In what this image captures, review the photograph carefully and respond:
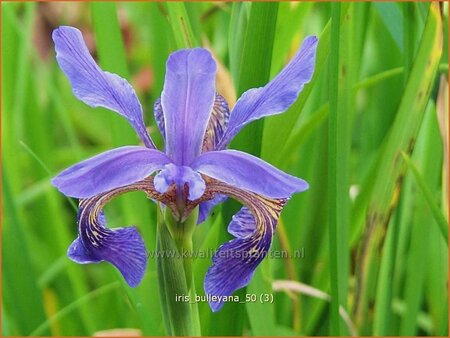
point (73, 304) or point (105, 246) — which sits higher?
point (105, 246)

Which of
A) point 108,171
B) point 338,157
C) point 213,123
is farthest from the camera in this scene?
point 338,157

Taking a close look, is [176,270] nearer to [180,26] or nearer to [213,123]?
[213,123]

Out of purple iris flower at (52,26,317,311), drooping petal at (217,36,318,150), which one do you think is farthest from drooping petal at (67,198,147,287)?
drooping petal at (217,36,318,150)

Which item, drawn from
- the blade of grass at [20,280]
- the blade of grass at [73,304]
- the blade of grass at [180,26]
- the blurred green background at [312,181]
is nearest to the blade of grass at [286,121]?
the blurred green background at [312,181]

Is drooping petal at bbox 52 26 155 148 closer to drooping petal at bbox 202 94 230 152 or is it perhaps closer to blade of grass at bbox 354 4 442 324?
drooping petal at bbox 202 94 230 152

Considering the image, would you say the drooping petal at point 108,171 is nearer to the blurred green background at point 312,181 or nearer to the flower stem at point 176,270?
the flower stem at point 176,270

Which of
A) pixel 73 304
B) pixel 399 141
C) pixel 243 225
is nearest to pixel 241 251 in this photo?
pixel 243 225

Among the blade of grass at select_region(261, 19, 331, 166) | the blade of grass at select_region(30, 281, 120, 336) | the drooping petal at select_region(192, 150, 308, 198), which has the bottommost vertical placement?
the blade of grass at select_region(30, 281, 120, 336)
